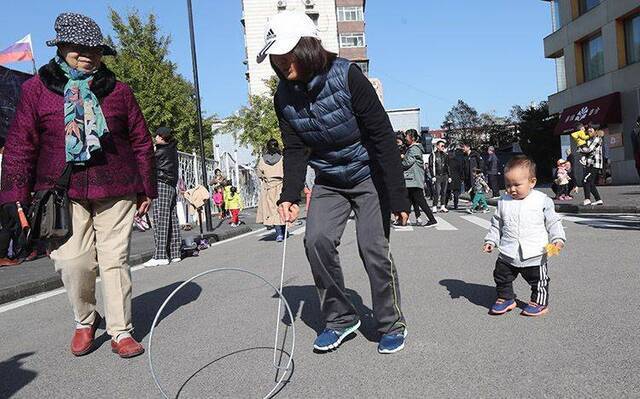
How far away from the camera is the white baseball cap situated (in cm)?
312

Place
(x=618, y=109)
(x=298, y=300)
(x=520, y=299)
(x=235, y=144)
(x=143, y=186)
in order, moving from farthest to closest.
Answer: (x=235, y=144) → (x=618, y=109) → (x=298, y=300) → (x=520, y=299) → (x=143, y=186)

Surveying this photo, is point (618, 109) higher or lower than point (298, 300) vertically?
higher

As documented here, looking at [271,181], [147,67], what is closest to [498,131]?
[147,67]

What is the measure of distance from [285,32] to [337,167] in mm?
871

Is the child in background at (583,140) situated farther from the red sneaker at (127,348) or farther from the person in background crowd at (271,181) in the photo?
the red sneaker at (127,348)

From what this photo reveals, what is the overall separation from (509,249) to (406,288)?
1299 mm

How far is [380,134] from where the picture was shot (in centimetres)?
338

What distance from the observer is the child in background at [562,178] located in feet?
55.5

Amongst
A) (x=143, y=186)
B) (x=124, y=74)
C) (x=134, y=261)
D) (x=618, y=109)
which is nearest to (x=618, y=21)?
(x=618, y=109)

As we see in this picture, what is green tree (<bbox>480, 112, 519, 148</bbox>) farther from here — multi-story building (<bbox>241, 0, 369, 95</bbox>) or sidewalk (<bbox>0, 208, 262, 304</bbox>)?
sidewalk (<bbox>0, 208, 262, 304</bbox>)

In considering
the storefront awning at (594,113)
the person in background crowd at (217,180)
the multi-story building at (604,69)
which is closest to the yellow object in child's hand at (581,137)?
the multi-story building at (604,69)

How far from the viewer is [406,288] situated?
17.5 ft

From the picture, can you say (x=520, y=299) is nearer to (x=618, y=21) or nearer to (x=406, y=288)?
(x=406, y=288)

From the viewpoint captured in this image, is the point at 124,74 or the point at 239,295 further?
the point at 124,74
